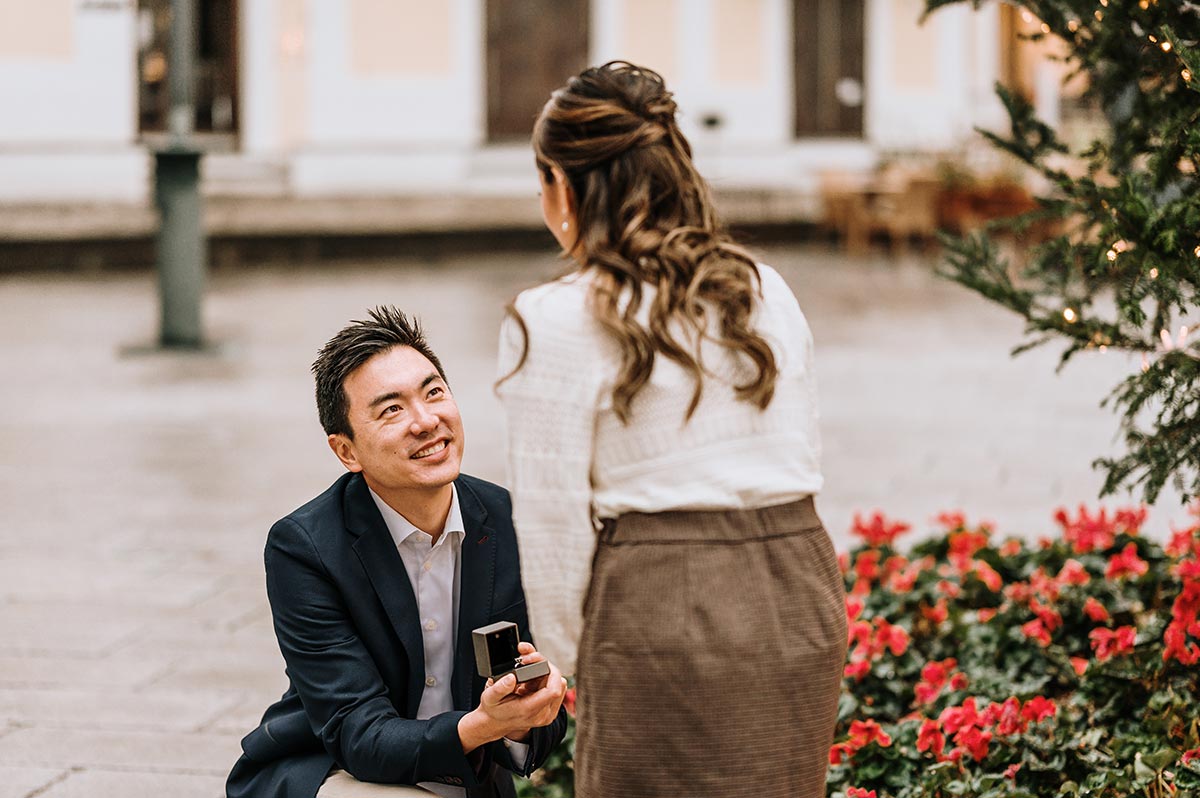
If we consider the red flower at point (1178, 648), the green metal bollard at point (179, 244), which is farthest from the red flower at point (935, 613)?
the green metal bollard at point (179, 244)

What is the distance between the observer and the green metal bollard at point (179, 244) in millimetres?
11672

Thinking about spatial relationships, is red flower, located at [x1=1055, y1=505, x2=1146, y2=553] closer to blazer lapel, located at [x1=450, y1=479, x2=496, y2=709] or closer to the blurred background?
the blurred background

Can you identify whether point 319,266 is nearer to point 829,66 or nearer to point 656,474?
point 829,66

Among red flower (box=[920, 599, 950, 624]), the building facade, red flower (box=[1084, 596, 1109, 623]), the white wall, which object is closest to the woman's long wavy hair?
red flower (box=[1084, 596, 1109, 623])

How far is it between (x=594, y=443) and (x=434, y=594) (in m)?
0.70

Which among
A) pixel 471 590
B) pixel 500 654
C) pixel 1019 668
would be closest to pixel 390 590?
pixel 471 590

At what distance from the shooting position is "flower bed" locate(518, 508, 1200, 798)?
11.8 feet

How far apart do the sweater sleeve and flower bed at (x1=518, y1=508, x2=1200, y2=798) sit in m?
1.42

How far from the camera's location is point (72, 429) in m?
9.17

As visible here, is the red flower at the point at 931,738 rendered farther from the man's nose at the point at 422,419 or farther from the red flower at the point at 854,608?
the man's nose at the point at 422,419

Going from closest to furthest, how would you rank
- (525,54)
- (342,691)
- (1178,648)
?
(342,691), (1178,648), (525,54)

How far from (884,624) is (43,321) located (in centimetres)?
1072

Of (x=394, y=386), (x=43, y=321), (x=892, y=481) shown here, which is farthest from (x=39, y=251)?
(x=394, y=386)

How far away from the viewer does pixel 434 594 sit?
2.87m
